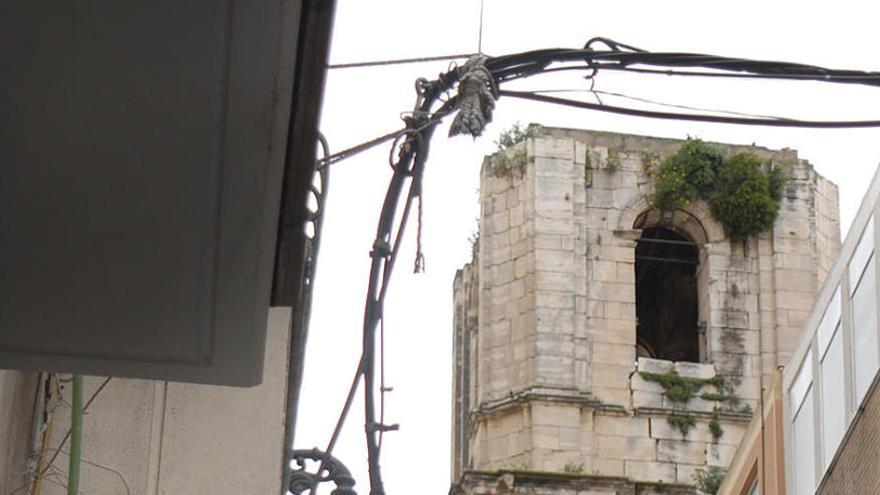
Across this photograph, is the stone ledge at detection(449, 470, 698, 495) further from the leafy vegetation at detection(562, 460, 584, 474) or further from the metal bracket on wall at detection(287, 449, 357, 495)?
the metal bracket on wall at detection(287, 449, 357, 495)

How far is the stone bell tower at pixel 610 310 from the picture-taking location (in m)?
36.6

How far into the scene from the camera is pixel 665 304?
42125 mm

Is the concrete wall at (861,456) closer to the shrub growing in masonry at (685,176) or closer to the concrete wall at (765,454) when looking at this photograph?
the concrete wall at (765,454)

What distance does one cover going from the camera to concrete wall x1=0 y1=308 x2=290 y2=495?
789cm

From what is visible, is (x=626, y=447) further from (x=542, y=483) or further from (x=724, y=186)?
(x=724, y=186)

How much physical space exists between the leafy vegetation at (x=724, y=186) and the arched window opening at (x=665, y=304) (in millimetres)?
1732

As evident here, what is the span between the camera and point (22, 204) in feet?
17.1

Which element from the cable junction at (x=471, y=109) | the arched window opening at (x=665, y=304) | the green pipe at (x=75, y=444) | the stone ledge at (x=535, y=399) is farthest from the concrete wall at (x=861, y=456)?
the arched window opening at (x=665, y=304)

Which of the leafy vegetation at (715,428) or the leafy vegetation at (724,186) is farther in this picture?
the leafy vegetation at (724,186)

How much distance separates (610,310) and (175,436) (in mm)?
29670

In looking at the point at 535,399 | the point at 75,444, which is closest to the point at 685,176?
the point at 535,399

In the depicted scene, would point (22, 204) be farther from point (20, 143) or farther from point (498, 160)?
point (498, 160)

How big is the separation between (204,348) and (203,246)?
0.35 meters

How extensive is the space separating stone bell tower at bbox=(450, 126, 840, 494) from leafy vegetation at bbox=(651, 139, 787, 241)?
0.15m
